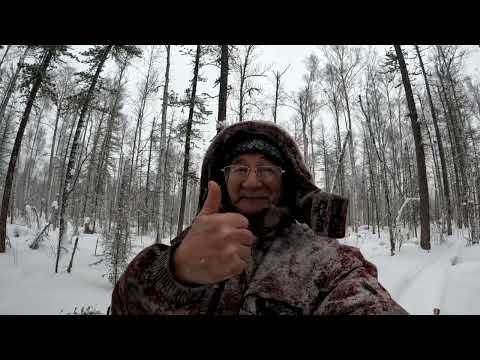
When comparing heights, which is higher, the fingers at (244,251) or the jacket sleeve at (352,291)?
the fingers at (244,251)

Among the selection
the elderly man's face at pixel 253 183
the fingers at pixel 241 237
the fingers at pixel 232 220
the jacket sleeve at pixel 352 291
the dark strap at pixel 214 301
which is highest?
the elderly man's face at pixel 253 183

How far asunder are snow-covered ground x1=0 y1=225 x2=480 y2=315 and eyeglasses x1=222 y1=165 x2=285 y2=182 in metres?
4.71

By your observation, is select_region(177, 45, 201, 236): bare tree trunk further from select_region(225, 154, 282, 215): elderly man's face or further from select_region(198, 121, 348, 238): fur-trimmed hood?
select_region(225, 154, 282, 215): elderly man's face

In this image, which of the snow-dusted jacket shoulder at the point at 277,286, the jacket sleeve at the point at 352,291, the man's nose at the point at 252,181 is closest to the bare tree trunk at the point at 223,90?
the man's nose at the point at 252,181

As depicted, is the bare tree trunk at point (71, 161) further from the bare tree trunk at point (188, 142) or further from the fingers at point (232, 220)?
the fingers at point (232, 220)

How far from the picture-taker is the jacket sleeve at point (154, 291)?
1.00 meters

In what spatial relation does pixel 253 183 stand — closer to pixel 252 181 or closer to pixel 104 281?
pixel 252 181

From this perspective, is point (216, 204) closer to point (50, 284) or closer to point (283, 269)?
point (283, 269)

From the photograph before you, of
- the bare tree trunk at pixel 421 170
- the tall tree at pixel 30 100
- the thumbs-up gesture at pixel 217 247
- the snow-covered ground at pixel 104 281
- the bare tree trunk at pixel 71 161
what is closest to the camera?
the thumbs-up gesture at pixel 217 247

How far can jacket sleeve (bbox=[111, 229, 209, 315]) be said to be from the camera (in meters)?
1.00

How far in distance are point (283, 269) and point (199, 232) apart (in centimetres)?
76

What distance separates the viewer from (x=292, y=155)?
1960mm

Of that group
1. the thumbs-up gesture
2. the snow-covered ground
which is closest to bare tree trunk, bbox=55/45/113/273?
the snow-covered ground
